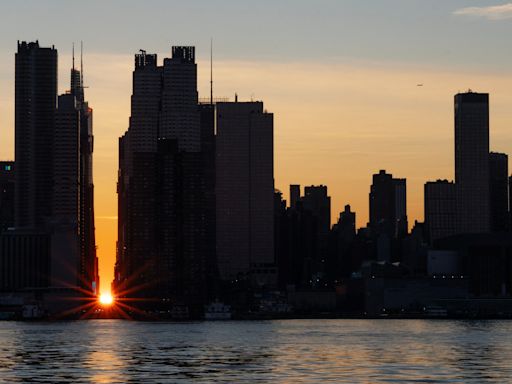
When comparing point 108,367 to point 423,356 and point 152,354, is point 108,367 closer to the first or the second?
point 152,354

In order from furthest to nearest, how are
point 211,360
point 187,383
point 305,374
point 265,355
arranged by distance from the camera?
1. point 265,355
2. point 211,360
3. point 305,374
4. point 187,383

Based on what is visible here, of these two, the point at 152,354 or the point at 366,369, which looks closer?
the point at 366,369

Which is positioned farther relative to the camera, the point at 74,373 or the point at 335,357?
the point at 335,357

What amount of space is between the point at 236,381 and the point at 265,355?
5585cm

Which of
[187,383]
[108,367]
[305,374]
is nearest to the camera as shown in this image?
[187,383]

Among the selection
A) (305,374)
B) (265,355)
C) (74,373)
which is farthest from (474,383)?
(265,355)

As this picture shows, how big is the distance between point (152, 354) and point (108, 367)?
111 feet

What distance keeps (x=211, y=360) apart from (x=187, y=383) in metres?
45.4

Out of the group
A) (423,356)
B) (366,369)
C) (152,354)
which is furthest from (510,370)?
(152,354)

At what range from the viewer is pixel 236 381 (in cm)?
13638

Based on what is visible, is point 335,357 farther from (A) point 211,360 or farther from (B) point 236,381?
(B) point 236,381

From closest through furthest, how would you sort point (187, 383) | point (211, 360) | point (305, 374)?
point (187, 383) < point (305, 374) < point (211, 360)

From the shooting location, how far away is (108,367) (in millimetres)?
161750

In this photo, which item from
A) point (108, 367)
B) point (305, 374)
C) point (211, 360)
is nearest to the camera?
point (305, 374)
